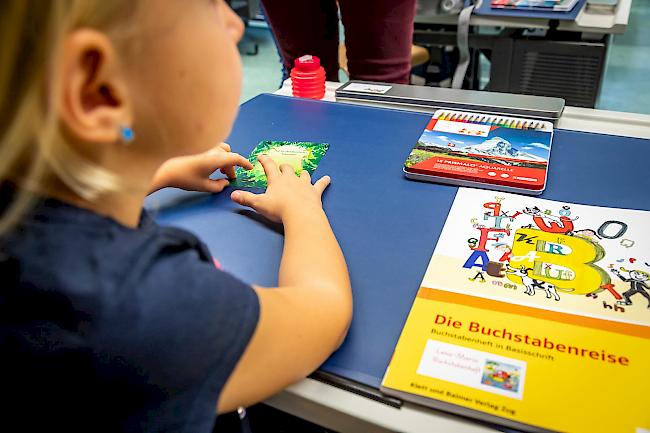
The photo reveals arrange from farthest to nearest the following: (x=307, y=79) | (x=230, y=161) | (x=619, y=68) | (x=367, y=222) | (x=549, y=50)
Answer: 1. (x=619, y=68)
2. (x=549, y=50)
3. (x=307, y=79)
4. (x=230, y=161)
5. (x=367, y=222)

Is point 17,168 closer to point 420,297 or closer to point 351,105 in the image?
point 420,297

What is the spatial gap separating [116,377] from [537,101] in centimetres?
85

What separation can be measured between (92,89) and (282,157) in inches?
18.9

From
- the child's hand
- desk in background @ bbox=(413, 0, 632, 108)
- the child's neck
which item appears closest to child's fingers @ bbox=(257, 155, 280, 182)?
the child's hand

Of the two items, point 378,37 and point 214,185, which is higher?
point 378,37

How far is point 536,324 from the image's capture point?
531 mm

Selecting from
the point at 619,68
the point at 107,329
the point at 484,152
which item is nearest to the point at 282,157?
the point at 484,152

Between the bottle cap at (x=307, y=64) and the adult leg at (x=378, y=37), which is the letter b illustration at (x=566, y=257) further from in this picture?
the adult leg at (x=378, y=37)

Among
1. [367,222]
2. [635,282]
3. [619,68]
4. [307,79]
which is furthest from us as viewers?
[619,68]

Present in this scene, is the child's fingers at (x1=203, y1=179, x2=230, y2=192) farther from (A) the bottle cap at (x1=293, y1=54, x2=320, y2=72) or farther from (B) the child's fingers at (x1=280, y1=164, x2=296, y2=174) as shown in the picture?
(A) the bottle cap at (x1=293, y1=54, x2=320, y2=72)

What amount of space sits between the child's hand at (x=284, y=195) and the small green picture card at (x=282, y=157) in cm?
3

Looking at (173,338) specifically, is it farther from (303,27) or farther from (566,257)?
(303,27)

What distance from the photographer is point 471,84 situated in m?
2.31

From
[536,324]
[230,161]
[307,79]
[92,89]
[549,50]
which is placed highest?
[549,50]
